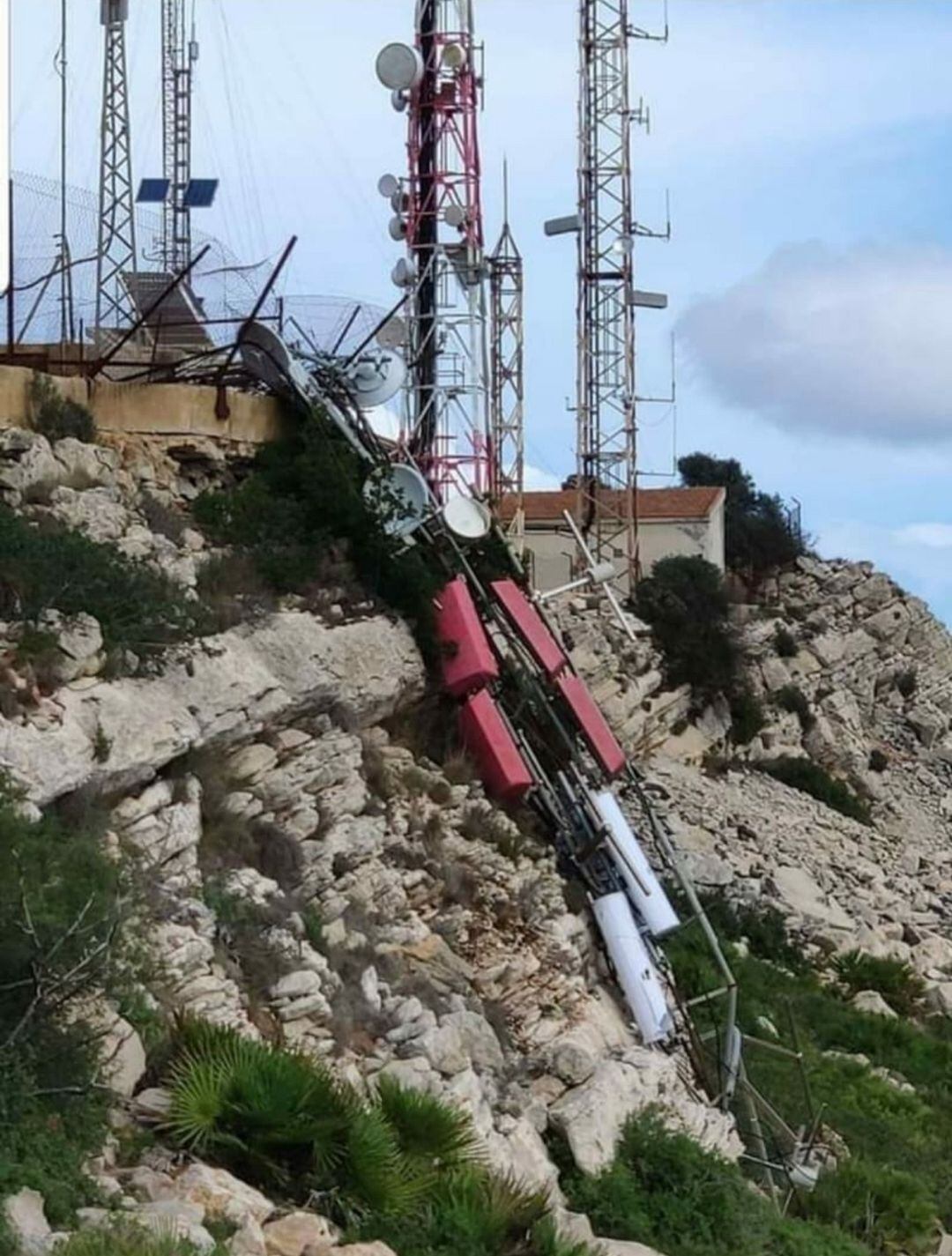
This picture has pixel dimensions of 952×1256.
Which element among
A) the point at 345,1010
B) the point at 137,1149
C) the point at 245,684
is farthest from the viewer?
the point at 245,684

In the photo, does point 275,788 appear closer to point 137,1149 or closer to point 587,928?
point 587,928

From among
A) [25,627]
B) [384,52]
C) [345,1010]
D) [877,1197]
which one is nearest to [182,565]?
[25,627]

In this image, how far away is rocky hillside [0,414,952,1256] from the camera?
1085 cm

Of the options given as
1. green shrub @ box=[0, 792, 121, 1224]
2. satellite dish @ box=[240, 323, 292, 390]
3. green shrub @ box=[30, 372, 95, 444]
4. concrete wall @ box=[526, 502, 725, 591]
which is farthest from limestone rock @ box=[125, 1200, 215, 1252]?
concrete wall @ box=[526, 502, 725, 591]

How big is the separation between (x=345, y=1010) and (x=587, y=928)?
4.84 meters

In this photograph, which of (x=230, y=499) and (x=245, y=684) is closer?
(x=245, y=684)

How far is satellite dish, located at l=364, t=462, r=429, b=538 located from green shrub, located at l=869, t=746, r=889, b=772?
55.7 feet

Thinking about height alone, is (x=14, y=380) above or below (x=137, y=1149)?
above

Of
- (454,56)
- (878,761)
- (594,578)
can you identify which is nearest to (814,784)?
(878,761)

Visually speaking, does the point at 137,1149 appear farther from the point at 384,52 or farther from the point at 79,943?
the point at 384,52

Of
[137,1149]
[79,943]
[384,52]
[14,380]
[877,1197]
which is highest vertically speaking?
[384,52]

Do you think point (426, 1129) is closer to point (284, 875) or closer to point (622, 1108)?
point (622, 1108)

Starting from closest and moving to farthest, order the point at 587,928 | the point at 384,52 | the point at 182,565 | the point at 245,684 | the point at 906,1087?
the point at 245,684
the point at 182,565
the point at 587,928
the point at 906,1087
the point at 384,52

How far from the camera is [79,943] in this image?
33.8 feet
